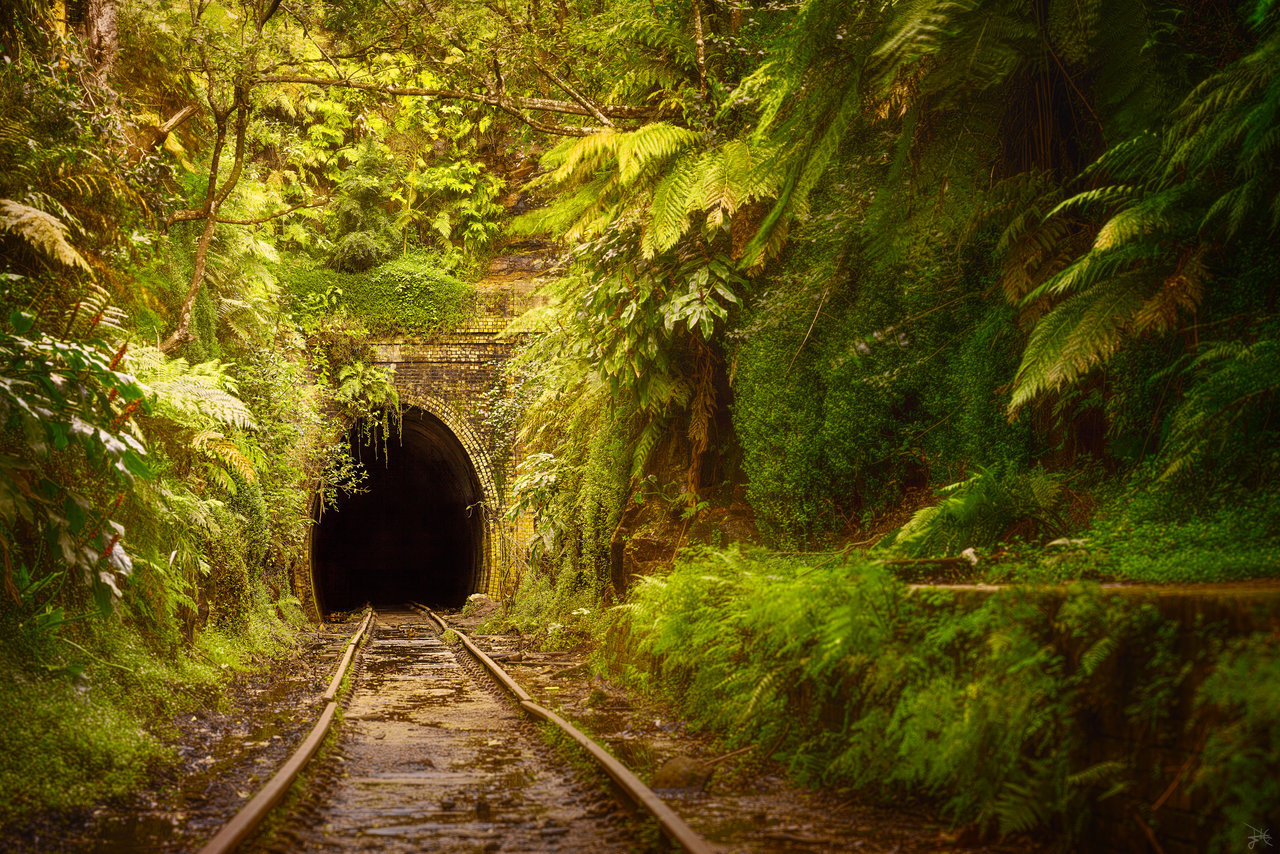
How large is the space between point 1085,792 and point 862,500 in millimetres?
4264

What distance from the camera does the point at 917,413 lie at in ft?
22.5

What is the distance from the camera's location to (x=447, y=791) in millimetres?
4582

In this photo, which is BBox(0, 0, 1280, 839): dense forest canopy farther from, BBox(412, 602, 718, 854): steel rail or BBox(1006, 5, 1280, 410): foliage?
BBox(412, 602, 718, 854): steel rail

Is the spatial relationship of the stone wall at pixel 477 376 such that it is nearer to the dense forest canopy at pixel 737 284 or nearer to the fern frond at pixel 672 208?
the dense forest canopy at pixel 737 284

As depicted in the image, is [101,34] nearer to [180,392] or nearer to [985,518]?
[180,392]

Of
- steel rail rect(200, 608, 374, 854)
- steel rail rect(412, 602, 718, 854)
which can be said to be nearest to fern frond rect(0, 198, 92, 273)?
steel rail rect(200, 608, 374, 854)

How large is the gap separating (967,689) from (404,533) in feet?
101

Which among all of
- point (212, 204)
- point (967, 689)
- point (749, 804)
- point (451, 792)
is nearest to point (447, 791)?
point (451, 792)

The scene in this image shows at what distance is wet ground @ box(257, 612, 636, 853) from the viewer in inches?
146

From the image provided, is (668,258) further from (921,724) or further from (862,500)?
(921,724)

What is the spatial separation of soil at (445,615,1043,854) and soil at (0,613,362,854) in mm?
2145

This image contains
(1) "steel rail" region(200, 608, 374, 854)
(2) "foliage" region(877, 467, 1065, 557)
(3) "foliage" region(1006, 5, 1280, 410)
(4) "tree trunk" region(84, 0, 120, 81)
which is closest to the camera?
(1) "steel rail" region(200, 608, 374, 854)

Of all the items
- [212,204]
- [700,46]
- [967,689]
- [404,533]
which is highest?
[700,46]

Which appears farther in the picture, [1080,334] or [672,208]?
[672,208]
